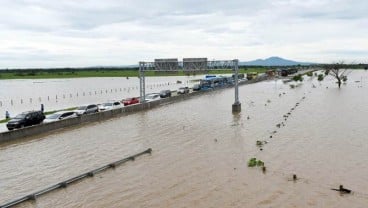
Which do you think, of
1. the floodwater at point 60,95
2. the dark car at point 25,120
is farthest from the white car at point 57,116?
the floodwater at point 60,95

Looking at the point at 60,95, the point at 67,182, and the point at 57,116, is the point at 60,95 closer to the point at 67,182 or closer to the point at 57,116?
the point at 57,116

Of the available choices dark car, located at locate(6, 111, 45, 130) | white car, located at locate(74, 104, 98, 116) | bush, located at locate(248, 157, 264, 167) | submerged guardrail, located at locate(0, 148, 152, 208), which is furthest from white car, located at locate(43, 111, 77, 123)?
bush, located at locate(248, 157, 264, 167)

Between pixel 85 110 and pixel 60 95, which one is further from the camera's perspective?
pixel 60 95

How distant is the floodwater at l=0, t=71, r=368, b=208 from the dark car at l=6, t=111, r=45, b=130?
3056mm

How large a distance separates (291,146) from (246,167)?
21.2 feet

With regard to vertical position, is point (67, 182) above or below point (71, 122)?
below

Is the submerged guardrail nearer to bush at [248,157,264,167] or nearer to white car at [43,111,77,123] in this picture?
bush at [248,157,264,167]

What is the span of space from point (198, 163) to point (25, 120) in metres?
18.7

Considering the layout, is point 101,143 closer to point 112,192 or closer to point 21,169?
point 21,169

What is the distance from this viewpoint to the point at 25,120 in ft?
119

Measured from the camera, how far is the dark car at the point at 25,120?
35312mm

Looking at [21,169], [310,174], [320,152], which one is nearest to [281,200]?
[310,174]

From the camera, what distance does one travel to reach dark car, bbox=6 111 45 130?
116ft

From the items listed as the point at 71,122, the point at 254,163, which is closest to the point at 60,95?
the point at 71,122
